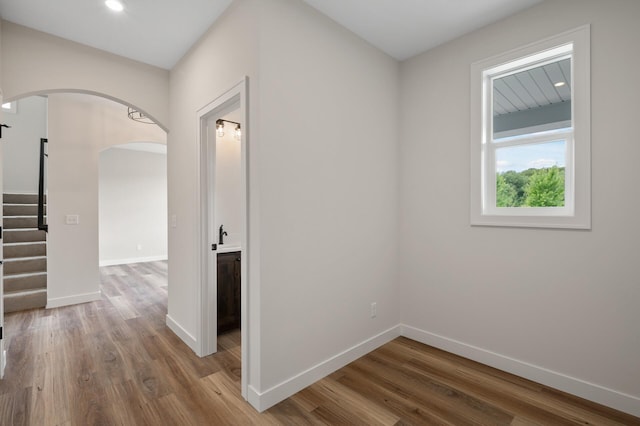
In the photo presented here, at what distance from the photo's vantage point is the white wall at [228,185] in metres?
3.61

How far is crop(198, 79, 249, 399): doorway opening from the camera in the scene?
2.05 metres

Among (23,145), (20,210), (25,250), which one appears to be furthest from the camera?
(23,145)

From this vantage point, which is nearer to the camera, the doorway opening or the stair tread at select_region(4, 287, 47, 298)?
the doorway opening

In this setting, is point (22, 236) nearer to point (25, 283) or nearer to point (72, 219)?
point (25, 283)

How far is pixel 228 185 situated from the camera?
145 inches

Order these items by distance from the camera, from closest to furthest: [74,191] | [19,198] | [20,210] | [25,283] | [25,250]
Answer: [25,283] < [74,191] < [25,250] < [20,210] < [19,198]

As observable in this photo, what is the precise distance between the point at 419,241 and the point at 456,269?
43 cm

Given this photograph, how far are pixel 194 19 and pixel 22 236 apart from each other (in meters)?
4.49

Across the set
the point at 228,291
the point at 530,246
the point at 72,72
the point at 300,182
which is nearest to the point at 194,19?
the point at 72,72

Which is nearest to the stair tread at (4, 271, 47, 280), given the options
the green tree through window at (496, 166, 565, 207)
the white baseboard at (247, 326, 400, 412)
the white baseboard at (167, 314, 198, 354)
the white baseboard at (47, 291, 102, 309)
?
the white baseboard at (47, 291, 102, 309)

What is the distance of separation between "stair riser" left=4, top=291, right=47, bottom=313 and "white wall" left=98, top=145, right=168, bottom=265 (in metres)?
3.30

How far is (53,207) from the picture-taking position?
3990mm

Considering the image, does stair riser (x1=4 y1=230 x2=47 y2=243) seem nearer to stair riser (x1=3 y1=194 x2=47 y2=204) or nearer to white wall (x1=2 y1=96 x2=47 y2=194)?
stair riser (x1=3 y1=194 x2=47 y2=204)

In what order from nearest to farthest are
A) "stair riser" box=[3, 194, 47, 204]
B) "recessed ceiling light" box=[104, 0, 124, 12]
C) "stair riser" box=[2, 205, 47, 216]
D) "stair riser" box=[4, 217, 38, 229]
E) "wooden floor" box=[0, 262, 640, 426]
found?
"wooden floor" box=[0, 262, 640, 426], "recessed ceiling light" box=[104, 0, 124, 12], "stair riser" box=[4, 217, 38, 229], "stair riser" box=[2, 205, 47, 216], "stair riser" box=[3, 194, 47, 204]
